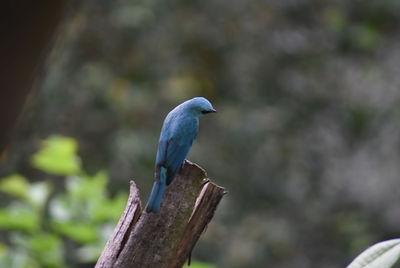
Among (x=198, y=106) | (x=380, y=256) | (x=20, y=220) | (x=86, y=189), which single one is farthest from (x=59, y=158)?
(x=380, y=256)

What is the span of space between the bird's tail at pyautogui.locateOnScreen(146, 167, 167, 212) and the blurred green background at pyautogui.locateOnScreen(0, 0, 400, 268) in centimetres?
426

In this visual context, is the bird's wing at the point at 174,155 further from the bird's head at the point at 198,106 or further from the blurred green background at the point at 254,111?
the blurred green background at the point at 254,111

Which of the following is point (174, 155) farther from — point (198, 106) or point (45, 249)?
point (45, 249)

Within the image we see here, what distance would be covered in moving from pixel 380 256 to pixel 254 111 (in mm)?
5132

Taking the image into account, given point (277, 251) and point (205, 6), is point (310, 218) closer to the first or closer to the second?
point (277, 251)

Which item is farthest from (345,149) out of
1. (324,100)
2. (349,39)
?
(349,39)

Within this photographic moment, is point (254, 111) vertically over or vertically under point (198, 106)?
over

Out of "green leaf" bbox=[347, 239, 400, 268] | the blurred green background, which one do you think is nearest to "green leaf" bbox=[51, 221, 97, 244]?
"green leaf" bbox=[347, 239, 400, 268]

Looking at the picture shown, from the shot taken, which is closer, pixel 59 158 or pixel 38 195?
pixel 59 158

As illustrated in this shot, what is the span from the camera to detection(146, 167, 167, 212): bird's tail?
1.84 metres

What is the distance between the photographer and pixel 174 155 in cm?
188

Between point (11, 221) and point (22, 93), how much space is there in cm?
149

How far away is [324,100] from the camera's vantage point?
692 centimetres

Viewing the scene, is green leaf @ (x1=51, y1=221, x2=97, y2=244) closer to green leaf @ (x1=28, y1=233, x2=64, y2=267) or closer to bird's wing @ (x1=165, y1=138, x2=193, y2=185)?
green leaf @ (x1=28, y1=233, x2=64, y2=267)
